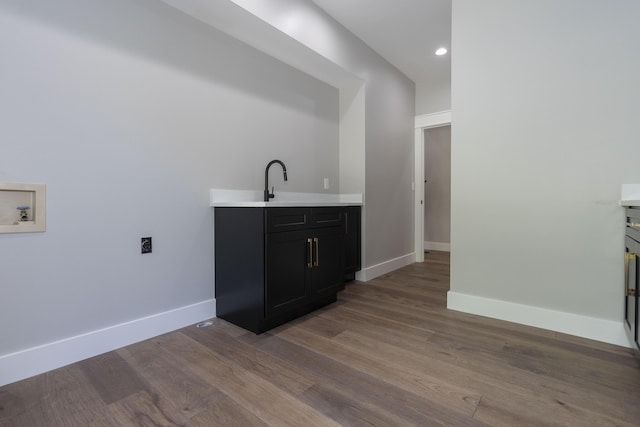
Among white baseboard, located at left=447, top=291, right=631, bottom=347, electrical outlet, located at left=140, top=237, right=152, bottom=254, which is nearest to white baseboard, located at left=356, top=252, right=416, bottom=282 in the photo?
white baseboard, located at left=447, top=291, right=631, bottom=347

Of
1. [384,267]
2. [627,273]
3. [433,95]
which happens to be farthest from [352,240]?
[433,95]

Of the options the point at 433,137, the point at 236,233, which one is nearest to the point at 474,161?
the point at 236,233

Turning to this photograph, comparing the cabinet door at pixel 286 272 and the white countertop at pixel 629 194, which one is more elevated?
the white countertop at pixel 629 194

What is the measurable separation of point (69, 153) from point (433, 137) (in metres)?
5.53

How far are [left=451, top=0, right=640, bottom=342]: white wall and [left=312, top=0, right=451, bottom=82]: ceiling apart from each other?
0.61m

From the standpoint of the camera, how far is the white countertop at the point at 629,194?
1771 millimetres

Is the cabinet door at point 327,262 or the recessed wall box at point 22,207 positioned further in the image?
the cabinet door at point 327,262

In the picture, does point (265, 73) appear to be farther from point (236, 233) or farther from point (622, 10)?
point (622, 10)

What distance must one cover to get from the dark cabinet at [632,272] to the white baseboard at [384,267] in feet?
6.75

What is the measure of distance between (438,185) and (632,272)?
426 cm

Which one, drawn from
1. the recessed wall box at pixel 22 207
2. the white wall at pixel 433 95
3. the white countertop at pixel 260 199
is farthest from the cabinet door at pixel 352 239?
the recessed wall box at pixel 22 207

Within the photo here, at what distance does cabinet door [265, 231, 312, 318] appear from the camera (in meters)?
2.03

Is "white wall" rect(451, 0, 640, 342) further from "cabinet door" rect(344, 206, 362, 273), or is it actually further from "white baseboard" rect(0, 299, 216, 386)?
"white baseboard" rect(0, 299, 216, 386)

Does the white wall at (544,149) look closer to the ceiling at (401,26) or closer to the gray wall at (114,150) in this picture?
the ceiling at (401,26)
